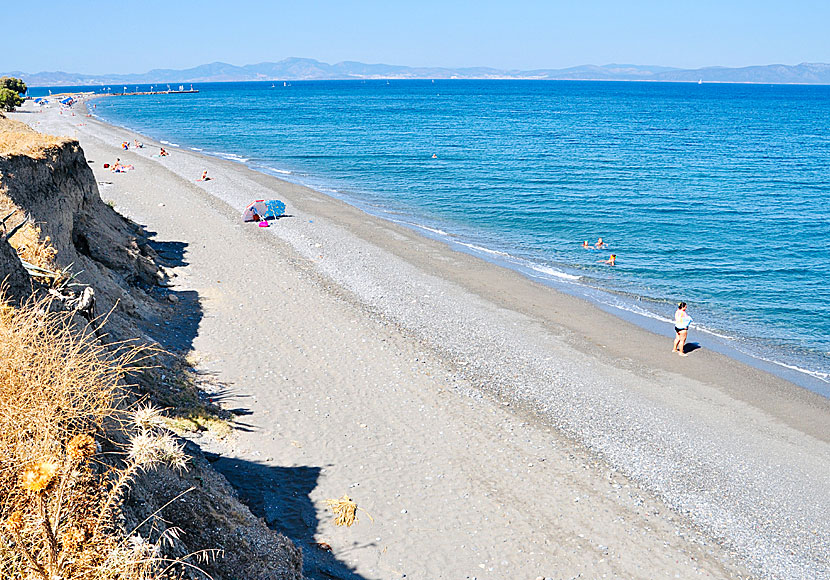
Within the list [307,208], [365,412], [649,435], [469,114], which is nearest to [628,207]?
[307,208]

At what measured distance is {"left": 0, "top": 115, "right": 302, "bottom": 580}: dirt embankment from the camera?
23.8ft

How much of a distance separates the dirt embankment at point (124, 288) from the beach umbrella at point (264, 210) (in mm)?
6055

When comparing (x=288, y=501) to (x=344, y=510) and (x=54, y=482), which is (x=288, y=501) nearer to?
(x=344, y=510)

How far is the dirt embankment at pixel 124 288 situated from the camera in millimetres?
7246

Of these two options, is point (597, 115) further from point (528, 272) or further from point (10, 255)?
point (10, 255)

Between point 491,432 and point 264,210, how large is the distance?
70.8 ft

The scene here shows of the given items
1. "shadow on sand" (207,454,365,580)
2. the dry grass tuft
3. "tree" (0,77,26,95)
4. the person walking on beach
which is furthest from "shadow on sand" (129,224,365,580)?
"tree" (0,77,26,95)

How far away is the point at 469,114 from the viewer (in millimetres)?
117125

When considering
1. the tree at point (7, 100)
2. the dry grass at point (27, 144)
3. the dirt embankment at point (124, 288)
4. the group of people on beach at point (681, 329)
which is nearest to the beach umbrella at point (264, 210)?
the dirt embankment at point (124, 288)

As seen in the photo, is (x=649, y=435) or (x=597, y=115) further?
(x=597, y=115)

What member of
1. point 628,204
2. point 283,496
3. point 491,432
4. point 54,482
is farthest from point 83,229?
point 628,204

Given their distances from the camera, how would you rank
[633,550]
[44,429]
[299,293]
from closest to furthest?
[44,429]
[633,550]
[299,293]

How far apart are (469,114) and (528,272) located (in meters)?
96.1

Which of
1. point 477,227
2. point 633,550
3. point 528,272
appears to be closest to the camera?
point 633,550
